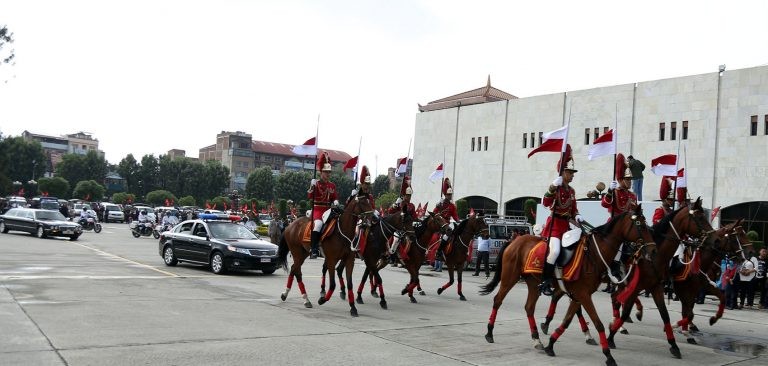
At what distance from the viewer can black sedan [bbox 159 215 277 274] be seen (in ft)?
60.5

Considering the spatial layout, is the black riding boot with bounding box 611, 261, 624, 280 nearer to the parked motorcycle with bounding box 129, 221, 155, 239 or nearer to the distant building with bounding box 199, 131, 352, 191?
the parked motorcycle with bounding box 129, 221, 155, 239

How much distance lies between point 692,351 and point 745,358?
0.75 metres

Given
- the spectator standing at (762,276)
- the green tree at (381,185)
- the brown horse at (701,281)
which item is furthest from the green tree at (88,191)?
the brown horse at (701,281)

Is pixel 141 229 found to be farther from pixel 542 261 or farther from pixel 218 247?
pixel 542 261

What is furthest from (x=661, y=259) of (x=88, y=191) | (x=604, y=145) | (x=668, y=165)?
(x=88, y=191)

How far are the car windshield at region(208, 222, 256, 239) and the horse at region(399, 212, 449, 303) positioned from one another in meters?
6.46

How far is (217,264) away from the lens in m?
18.6

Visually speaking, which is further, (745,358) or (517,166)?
(517,166)

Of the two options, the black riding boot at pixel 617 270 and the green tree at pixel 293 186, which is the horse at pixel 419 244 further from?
the green tree at pixel 293 186

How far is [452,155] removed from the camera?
177ft

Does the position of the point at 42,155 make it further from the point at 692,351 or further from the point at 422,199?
the point at 692,351

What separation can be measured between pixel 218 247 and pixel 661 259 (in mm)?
12756

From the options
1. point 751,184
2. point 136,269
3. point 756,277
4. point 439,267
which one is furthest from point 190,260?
point 751,184

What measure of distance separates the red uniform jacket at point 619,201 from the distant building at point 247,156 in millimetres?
135554
